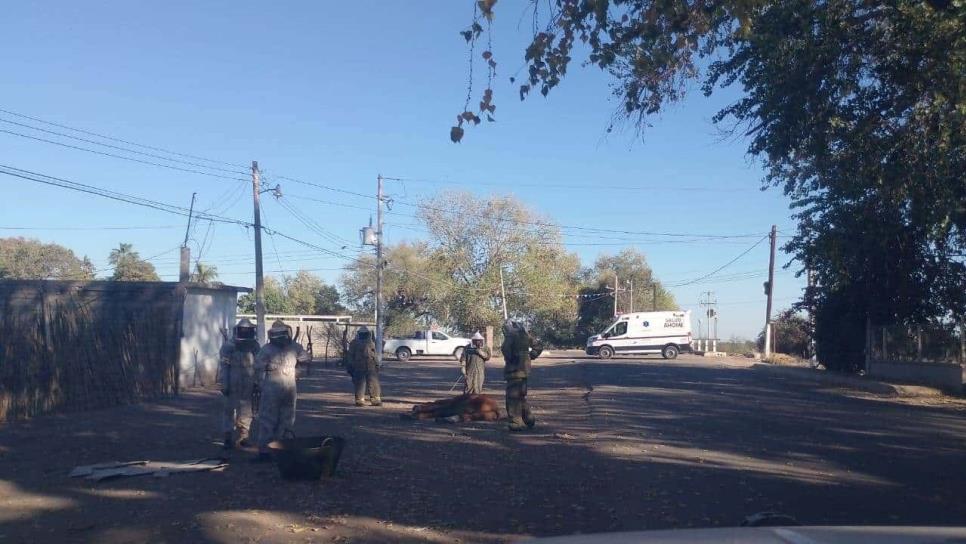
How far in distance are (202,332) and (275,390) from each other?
14713mm

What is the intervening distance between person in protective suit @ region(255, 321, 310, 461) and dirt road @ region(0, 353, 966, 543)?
588 mm

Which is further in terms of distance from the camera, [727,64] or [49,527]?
[727,64]

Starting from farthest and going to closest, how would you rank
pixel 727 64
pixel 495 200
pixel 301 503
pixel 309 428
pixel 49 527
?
pixel 495 200
pixel 727 64
pixel 309 428
pixel 301 503
pixel 49 527

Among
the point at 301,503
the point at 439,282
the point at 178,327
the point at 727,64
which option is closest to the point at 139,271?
the point at 439,282

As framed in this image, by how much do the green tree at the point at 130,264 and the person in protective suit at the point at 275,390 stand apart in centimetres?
3997

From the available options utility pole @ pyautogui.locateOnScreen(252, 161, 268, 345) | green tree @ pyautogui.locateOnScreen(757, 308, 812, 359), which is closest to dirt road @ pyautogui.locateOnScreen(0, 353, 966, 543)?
utility pole @ pyautogui.locateOnScreen(252, 161, 268, 345)

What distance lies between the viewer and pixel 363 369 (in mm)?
19484

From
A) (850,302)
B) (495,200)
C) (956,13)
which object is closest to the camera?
(956,13)

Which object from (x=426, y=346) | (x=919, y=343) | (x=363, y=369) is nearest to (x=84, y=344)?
(x=363, y=369)

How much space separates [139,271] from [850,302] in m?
37.0

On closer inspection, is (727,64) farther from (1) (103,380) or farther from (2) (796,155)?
(1) (103,380)

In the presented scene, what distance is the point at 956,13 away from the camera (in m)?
10.8

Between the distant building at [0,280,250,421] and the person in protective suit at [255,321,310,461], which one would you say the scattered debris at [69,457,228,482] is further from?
the distant building at [0,280,250,421]

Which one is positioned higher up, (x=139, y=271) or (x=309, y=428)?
(x=139, y=271)
